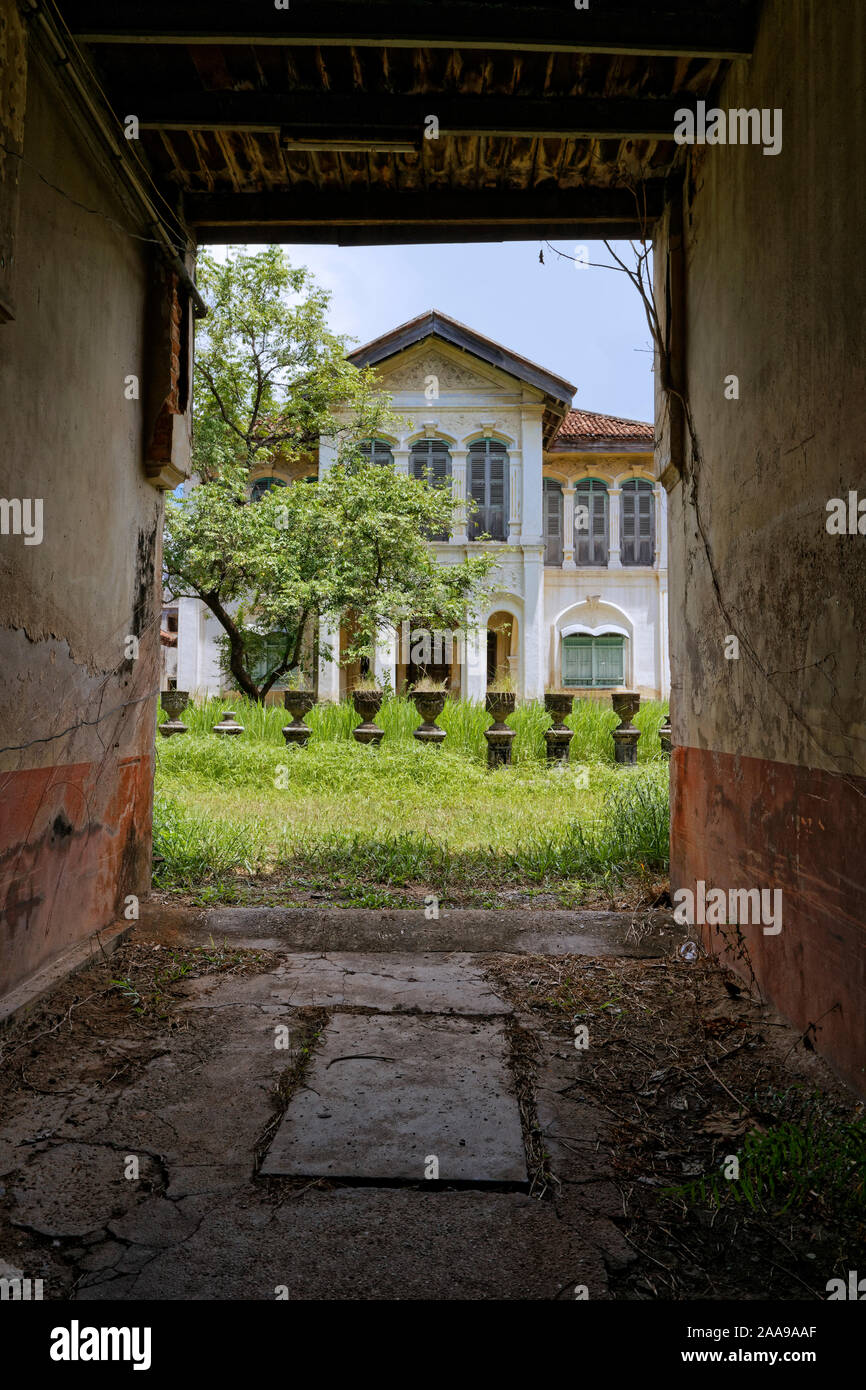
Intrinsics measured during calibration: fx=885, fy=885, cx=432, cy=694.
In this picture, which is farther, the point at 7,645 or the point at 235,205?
the point at 235,205

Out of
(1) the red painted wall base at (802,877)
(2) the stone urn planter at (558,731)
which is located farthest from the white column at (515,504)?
(1) the red painted wall base at (802,877)

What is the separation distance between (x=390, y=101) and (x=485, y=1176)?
14.0ft

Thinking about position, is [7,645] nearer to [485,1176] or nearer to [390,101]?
[485,1176]

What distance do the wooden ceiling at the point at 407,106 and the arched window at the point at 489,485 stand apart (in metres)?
14.4

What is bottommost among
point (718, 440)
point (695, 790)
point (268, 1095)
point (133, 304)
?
point (268, 1095)

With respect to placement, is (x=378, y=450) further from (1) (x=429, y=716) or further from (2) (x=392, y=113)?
(2) (x=392, y=113)

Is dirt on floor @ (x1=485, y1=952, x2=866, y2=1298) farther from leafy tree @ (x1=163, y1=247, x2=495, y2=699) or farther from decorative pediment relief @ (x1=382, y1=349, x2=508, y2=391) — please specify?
decorative pediment relief @ (x1=382, y1=349, x2=508, y2=391)

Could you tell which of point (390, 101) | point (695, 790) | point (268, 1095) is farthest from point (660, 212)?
point (268, 1095)

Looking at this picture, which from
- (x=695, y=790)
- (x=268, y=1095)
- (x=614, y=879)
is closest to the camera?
(x=268, y=1095)

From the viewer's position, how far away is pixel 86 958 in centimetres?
367

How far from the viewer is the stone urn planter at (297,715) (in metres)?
10.9

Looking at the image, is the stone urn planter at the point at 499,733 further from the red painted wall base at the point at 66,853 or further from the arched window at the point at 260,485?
the arched window at the point at 260,485
